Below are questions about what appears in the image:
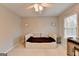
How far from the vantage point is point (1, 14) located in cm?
506

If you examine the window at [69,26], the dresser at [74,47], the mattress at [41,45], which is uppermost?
the window at [69,26]

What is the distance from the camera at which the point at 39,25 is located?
10.1 m

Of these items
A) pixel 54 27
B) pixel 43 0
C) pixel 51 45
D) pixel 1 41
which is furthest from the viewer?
pixel 54 27

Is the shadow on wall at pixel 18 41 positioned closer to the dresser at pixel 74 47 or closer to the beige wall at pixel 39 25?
the beige wall at pixel 39 25

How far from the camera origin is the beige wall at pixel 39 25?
32.7 ft

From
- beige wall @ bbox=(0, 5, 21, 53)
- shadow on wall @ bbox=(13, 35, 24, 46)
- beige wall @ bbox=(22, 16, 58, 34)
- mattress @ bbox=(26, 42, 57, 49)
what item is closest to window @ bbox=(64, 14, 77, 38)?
mattress @ bbox=(26, 42, 57, 49)

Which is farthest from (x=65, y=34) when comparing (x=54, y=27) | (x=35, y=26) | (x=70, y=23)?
(x=35, y=26)

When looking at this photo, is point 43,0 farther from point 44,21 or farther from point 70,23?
point 44,21

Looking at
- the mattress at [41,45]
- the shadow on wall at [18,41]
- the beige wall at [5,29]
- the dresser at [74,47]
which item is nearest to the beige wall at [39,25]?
the shadow on wall at [18,41]

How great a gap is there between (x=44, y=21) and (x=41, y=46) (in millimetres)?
3125

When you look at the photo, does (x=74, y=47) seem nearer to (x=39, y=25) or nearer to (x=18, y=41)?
(x=18, y=41)

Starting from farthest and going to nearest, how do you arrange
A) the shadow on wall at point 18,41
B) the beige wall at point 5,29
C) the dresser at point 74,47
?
the shadow on wall at point 18,41
the beige wall at point 5,29
the dresser at point 74,47

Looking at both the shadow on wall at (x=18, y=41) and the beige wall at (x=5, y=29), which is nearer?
the beige wall at (x=5, y=29)

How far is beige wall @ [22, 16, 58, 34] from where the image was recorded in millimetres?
9961
